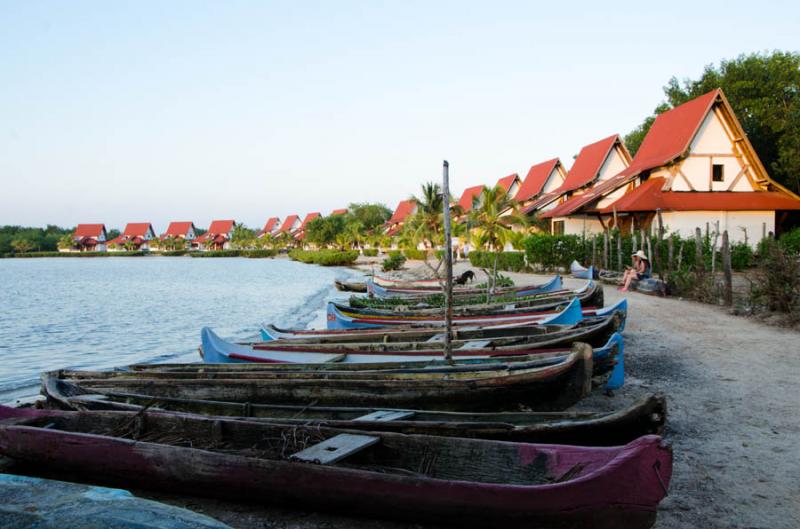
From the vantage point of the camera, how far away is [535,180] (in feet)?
138

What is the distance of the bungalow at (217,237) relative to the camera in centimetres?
10956

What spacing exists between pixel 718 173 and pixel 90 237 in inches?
4478

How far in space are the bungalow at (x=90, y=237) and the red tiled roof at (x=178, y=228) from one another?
10.9 m

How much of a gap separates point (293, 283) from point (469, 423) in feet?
120

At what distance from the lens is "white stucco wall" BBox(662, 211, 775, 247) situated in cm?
2578

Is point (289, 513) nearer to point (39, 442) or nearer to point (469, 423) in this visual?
point (469, 423)

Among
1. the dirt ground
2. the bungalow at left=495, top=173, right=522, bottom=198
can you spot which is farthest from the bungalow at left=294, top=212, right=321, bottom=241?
the dirt ground

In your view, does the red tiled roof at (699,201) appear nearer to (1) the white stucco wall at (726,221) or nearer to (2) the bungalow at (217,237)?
(1) the white stucco wall at (726,221)

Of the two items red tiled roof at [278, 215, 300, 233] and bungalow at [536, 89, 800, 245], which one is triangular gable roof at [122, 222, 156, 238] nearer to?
red tiled roof at [278, 215, 300, 233]

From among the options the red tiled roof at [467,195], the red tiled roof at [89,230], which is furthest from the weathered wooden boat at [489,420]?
the red tiled roof at [89,230]

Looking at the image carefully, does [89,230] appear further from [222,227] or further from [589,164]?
[589,164]

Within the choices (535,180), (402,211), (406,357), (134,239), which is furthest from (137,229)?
(406,357)

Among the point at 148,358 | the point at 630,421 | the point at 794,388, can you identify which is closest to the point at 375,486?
the point at 630,421

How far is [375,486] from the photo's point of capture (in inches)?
149
